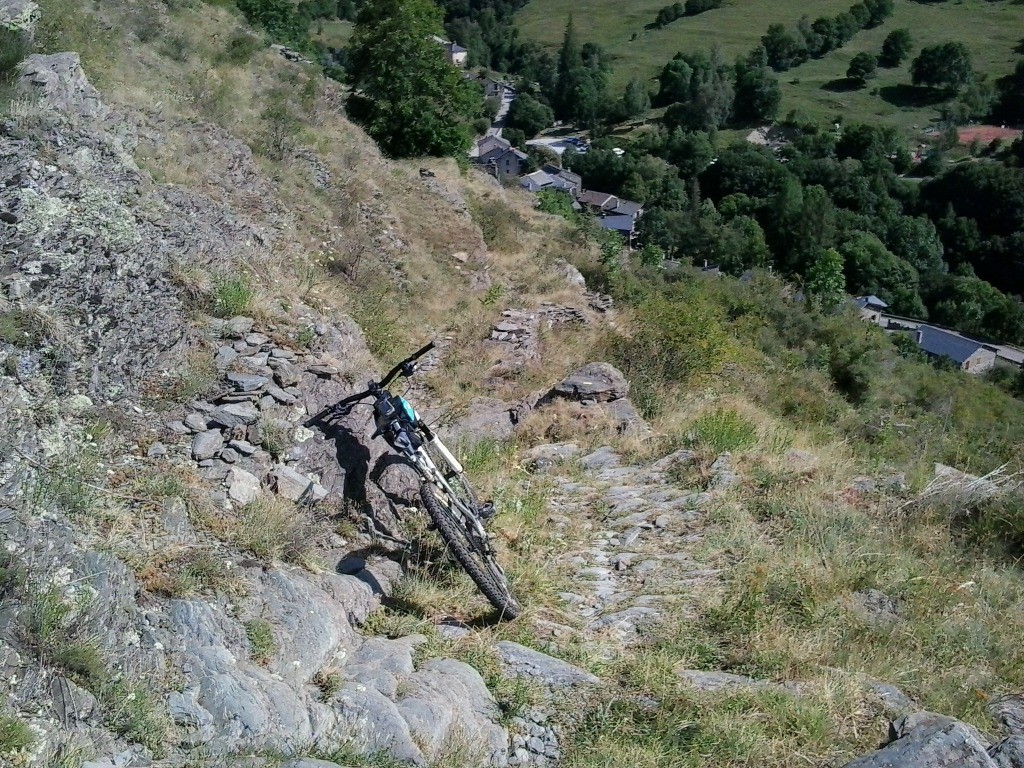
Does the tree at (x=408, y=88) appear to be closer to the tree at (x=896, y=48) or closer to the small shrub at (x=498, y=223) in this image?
the small shrub at (x=498, y=223)

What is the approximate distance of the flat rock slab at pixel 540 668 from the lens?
14.8ft

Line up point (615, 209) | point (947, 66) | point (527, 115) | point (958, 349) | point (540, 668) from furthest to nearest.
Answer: point (947, 66) → point (527, 115) → point (615, 209) → point (958, 349) → point (540, 668)

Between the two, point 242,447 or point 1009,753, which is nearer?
point 1009,753

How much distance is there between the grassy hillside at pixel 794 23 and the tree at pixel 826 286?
158 feet

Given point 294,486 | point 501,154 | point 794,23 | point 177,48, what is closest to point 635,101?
point 501,154

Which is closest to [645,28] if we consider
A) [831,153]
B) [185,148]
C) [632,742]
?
[831,153]

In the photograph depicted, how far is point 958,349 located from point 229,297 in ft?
136

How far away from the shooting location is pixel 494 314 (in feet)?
41.5

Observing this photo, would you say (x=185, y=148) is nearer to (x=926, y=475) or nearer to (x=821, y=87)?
(x=926, y=475)

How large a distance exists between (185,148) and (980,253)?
189 feet

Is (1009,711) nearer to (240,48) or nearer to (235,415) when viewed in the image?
(235,415)

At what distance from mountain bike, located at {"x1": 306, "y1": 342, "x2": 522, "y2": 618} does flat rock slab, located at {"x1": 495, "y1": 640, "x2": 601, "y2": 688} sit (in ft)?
1.00

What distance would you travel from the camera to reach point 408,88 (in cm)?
2136

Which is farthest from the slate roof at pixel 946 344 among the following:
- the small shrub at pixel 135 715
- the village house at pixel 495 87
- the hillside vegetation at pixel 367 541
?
the village house at pixel 495 87
